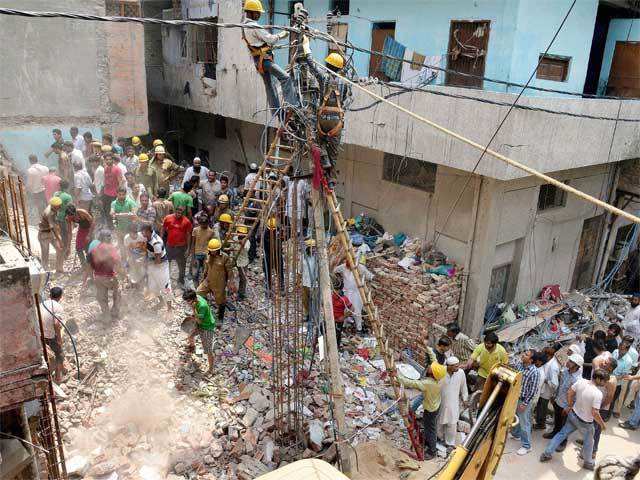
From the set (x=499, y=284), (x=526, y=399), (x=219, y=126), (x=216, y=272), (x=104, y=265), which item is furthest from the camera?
(x=219, y=126)

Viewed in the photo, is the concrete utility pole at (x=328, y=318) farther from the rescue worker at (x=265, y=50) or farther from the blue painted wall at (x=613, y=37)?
the blue painted wall at (x=613, y=37)

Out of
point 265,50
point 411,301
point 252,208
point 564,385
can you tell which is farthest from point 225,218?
point 564,385

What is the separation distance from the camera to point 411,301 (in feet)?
33.7

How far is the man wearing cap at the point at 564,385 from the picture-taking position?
7828 millimetres

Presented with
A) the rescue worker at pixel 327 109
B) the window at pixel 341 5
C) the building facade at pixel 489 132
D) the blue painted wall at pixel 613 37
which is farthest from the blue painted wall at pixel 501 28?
the rescue worker at pixel 327 109

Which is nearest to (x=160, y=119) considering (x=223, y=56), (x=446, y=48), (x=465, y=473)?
(x=223, y=56)

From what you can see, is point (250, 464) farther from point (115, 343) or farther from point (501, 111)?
point (501, 111)

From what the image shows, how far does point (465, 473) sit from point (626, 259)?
1396 cm

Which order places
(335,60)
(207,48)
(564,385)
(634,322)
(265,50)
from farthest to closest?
(207,48) → (634,322) → (564,385) → (265,50) → (335,60)

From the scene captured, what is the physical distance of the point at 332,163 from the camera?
6.79 metres

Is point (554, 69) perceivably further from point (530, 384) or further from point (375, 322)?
point (375, 322)

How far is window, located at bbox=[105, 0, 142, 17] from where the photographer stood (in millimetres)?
15461

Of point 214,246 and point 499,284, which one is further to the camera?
point 499,284

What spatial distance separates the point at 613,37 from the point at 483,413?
555 inches
